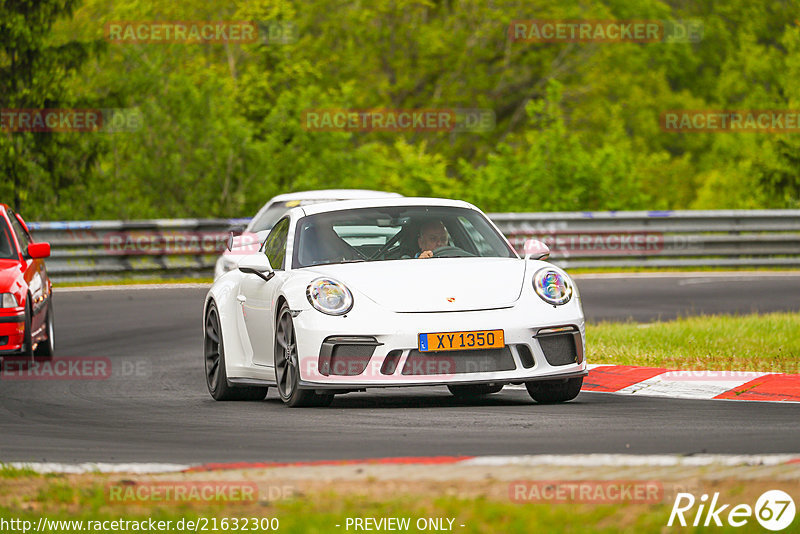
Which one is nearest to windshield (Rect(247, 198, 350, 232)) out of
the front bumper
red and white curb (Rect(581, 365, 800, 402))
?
red and white curb (Rect(581, 365, 800, 402))

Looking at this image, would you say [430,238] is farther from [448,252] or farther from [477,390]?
[477,390]

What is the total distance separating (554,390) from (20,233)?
7.18 meters

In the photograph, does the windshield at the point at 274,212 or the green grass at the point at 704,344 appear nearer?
the green grass at the point at 704,344

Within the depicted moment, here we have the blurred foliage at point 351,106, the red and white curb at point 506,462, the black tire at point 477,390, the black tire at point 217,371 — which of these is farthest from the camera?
the blurred foliage at point 351,106

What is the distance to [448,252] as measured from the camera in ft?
33.4

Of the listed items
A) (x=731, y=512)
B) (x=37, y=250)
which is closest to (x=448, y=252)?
(x=731, y=512)

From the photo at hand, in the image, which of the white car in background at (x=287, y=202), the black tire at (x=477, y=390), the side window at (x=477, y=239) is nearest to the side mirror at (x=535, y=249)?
the side window at (x=477, y=239)

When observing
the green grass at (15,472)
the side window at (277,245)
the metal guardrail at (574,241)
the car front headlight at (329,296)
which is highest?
the side window at (277,245)

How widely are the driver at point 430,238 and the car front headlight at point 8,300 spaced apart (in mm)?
4621

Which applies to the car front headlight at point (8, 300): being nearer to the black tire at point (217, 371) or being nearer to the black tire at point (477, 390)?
the black tire at point (217, 371)

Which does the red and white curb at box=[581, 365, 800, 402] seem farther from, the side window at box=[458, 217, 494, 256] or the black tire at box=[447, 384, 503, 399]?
the side window at box=[458, 217, 494, 256]

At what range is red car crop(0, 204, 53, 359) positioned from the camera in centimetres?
1319

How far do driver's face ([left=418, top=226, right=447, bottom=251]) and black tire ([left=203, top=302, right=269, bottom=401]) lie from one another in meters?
1.72

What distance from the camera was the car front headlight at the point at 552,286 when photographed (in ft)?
30.7
